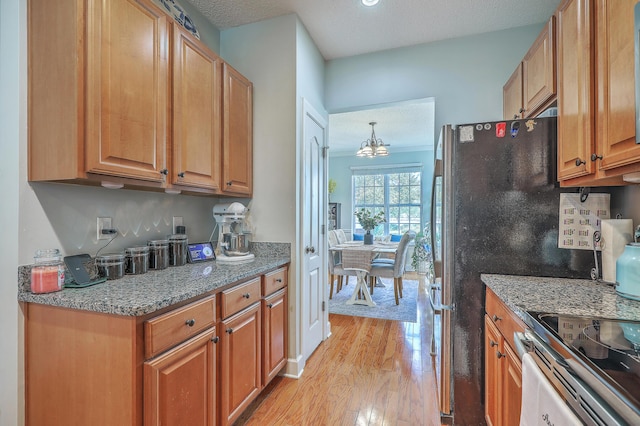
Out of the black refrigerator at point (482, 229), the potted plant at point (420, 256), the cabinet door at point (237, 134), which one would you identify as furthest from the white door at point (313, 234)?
the potted plant at point (420, 256)

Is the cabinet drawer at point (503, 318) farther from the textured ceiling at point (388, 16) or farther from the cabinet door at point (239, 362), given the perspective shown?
the textured ceiling at point (388, 16)

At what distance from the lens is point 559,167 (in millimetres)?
1435

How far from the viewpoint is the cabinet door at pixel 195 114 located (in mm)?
1645

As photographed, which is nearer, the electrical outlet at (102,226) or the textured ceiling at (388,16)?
the electrical outlet at (102,226)

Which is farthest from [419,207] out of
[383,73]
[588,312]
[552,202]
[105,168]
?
[105,168]

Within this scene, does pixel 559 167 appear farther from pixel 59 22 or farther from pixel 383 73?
pixel 59 22

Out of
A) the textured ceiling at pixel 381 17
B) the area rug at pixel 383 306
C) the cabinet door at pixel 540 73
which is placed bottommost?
the area rug at pixel 383 306

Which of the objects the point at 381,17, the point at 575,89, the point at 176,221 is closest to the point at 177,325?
the point at 176,221

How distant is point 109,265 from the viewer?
1.44 m

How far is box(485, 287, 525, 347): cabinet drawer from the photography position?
45.1 inches

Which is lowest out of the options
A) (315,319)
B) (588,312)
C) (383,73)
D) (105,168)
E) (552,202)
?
(315,319)

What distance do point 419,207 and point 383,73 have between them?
4.32 metres

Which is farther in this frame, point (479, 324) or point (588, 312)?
point (479, 324)

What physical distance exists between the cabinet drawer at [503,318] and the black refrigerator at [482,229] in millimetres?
135
